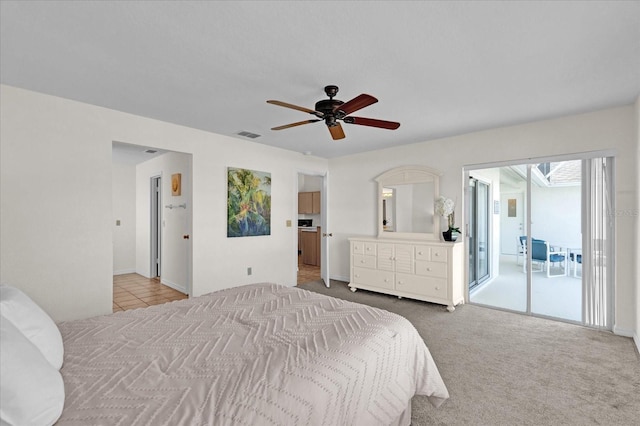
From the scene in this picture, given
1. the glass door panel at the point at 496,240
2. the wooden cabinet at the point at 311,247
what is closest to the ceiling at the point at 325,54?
the glass door panel at the point at 496,240

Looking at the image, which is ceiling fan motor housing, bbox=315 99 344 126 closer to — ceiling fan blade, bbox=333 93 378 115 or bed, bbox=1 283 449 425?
ceiling fan blade, bbox=333 93 378 115

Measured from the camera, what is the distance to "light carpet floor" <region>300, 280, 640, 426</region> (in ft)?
6.30

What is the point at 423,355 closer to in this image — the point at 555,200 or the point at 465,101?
the point at 465,101

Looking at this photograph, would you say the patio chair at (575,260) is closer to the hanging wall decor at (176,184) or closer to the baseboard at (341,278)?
the baseboard at (341,278)

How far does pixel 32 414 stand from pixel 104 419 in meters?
0.20

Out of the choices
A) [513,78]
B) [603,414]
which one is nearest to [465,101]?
[513,78]

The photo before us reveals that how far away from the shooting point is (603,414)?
6.30 ft

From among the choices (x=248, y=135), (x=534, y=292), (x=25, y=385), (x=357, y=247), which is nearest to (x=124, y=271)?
(x=248, y=135)

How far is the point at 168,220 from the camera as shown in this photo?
5223 millimetres

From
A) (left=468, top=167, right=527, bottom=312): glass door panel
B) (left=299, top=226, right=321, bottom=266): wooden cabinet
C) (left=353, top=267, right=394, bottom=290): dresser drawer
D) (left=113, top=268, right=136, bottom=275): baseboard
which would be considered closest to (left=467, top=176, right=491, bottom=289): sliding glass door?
(left=468, top=167, right=527, bottom=312): glass door panel

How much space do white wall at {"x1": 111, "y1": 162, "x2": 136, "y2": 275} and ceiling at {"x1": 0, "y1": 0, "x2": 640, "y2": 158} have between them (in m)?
3.69

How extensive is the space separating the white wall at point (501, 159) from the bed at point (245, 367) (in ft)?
9.47

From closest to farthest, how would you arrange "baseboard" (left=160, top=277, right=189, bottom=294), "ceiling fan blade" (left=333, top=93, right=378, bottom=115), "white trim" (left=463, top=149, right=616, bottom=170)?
"ceiling fan blade" (left=333, top=93, right=378, bottom=115) → "white trim" (left=463, top=149, right=616, bottom=170) → "baseboard" (left=160, top=277, right=189, bottom=294)

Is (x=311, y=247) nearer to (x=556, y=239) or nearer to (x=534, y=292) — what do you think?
(x=534, y=292)
